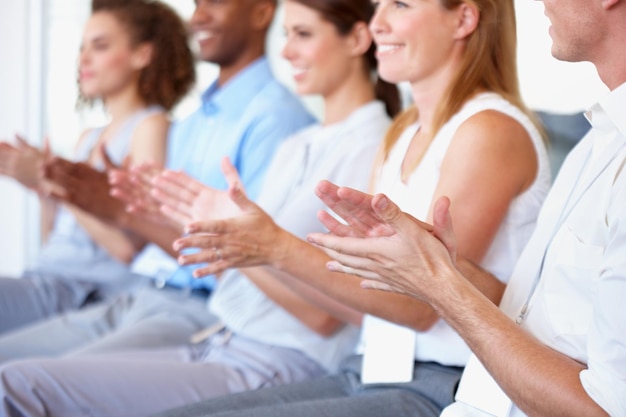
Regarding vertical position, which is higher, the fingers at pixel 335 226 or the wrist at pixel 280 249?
the fingers at pixel 335 226

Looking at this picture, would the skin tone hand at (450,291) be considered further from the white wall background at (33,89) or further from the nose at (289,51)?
the white wall background at (33,89)

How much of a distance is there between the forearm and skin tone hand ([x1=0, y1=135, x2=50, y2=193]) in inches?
68.2

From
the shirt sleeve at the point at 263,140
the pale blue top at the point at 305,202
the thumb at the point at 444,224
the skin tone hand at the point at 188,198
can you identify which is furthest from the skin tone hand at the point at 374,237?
the shirt sleeve at the point at 263,140

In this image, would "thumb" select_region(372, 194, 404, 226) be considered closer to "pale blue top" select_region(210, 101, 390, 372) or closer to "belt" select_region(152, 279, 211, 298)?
"pale blue top" select_region(210, 101, 390, 372)

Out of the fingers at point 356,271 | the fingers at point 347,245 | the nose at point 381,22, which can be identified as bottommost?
the fingers at point 356,271

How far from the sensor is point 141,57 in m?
2.87

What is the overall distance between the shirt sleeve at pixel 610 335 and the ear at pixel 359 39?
0.99 m

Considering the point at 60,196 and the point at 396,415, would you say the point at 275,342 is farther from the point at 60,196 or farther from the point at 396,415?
the point at 60,196

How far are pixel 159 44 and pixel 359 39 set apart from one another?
1125mm

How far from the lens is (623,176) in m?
1.08

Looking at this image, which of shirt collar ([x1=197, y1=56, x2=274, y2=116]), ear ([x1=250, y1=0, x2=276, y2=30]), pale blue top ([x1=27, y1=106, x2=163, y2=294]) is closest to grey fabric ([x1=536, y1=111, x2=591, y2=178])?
shirt collar ([x1=197, y1=56, x2=274, y2=116])

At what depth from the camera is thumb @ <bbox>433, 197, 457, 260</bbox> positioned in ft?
3.63

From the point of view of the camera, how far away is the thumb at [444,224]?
1.11 m

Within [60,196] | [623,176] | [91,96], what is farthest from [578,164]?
[91,96]
